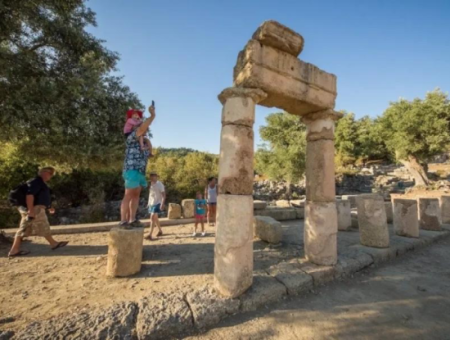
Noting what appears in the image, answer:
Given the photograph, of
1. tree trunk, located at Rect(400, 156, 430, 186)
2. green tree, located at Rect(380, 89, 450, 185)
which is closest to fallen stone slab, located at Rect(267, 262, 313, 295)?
green tree, located at Rect(380, 89, 450, 185)

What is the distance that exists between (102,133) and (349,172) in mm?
28853

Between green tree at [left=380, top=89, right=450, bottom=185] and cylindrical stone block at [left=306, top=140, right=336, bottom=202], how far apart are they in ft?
70.7

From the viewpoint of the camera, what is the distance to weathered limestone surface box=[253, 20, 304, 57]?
3707 millimetres

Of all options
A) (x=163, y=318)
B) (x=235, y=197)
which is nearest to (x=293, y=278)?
(x=235, y=197)

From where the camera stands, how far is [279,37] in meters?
3.80

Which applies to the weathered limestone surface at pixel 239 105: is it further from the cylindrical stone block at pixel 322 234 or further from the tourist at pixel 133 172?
the cylindrical stone block at pixel 322 234

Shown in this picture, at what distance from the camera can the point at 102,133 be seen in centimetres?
582

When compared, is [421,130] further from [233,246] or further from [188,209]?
[233,246]

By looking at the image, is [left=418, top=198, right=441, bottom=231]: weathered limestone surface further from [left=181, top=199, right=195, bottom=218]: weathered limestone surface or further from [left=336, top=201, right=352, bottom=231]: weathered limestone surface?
[left=181, top=199, right=195, bottom=218]: weathered limestone surface

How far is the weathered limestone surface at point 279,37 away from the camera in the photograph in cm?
371

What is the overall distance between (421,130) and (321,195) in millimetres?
22869

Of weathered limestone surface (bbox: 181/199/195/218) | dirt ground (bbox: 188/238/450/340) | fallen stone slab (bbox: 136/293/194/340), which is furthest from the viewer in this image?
weathered limestone surface (bbox: 181/199/195/218)

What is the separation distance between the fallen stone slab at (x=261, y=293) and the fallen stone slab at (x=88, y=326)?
4.86 feet

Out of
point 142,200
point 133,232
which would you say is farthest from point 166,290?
point 142,200
